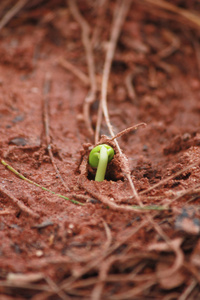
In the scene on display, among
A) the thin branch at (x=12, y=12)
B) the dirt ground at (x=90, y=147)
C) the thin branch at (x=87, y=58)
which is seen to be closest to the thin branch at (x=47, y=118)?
the dirt ground at (x=90, y=147)

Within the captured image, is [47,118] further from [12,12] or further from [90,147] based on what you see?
[12,12]

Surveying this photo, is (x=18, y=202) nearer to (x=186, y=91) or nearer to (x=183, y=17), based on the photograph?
(x=186, y=91)

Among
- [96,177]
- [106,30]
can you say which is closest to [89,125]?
[96,177]

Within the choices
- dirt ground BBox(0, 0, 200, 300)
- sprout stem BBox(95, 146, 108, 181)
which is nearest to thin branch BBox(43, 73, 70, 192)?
dirt ground BBox(0, 0, 200, 300)

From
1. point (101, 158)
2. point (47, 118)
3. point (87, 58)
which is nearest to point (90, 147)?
point (101, 158)

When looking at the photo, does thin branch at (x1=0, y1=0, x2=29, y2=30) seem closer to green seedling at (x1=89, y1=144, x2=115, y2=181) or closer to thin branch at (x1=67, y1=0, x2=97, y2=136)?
thin branch at (x1=67, y1=0, x2=97, y2=136)

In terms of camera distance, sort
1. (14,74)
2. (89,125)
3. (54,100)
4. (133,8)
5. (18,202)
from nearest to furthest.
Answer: (18,202), (89,125), (54,100), (14,74), (133,8)

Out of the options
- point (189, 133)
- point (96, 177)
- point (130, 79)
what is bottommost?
point (96, 177)

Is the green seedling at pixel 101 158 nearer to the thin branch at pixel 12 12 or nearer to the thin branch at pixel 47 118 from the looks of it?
the thin branch at pixel 47 118
